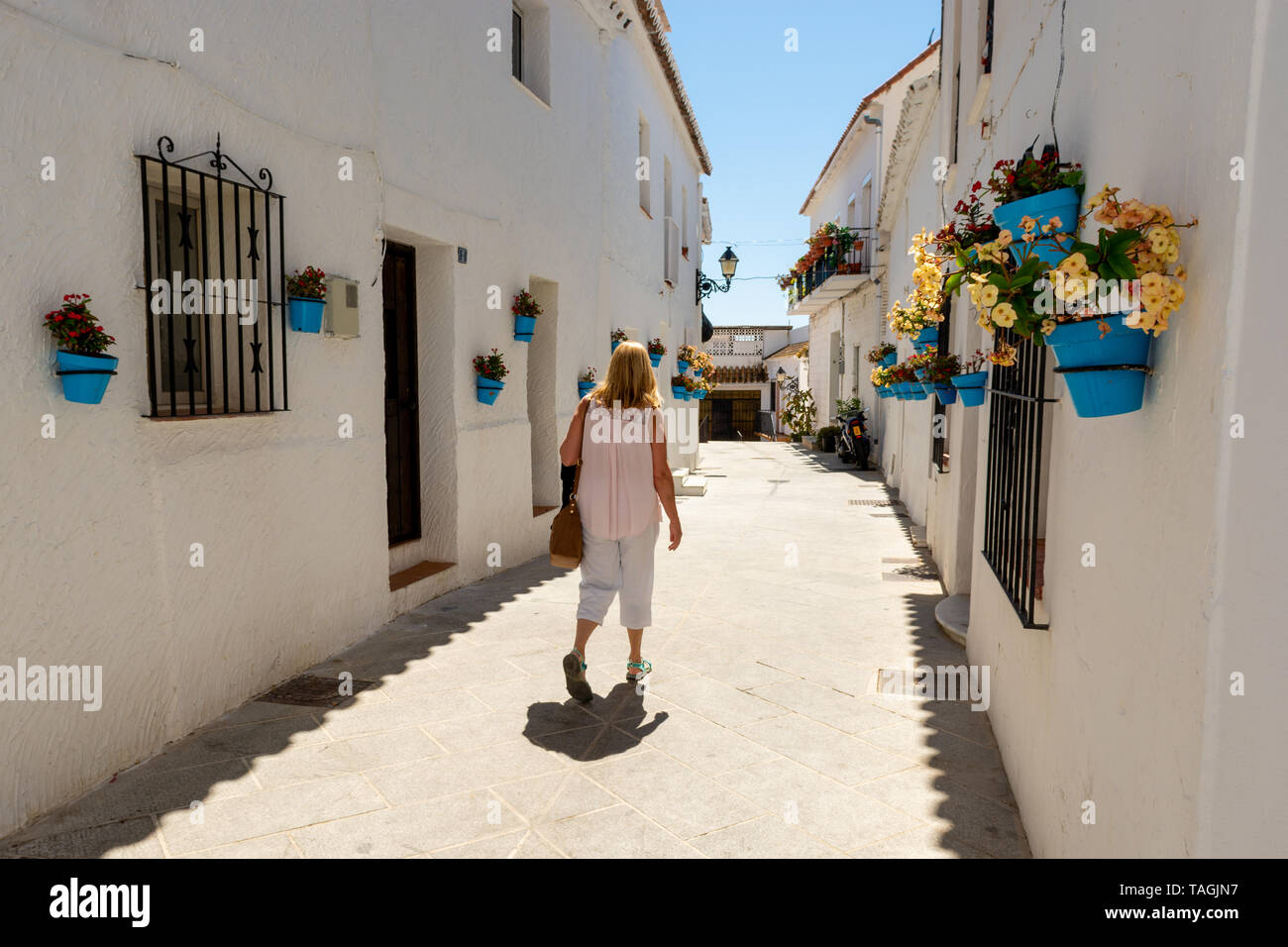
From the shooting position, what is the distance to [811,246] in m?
17.7

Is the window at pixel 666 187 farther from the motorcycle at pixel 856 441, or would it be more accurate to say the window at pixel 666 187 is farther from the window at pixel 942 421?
the window at pixel 942 421

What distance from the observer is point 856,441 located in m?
17.2

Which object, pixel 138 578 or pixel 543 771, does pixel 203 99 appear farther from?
pixel 543 771

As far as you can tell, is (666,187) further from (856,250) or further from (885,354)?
(885,354)

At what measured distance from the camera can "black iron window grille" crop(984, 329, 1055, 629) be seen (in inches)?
123

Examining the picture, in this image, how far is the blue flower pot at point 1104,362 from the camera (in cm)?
197

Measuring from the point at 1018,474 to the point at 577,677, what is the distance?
2.31m

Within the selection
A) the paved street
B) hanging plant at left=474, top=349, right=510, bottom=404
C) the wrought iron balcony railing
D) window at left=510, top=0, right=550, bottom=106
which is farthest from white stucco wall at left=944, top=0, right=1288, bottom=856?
the wrought iron balcony railing

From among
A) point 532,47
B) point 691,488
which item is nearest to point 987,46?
point 532,47

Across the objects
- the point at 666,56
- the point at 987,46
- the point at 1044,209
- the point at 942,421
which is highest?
the point at 666,56

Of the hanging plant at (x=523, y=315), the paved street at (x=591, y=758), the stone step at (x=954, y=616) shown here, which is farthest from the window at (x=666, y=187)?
the stone step at (x=954, y=616)

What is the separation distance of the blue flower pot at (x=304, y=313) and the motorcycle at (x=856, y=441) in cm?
1372
